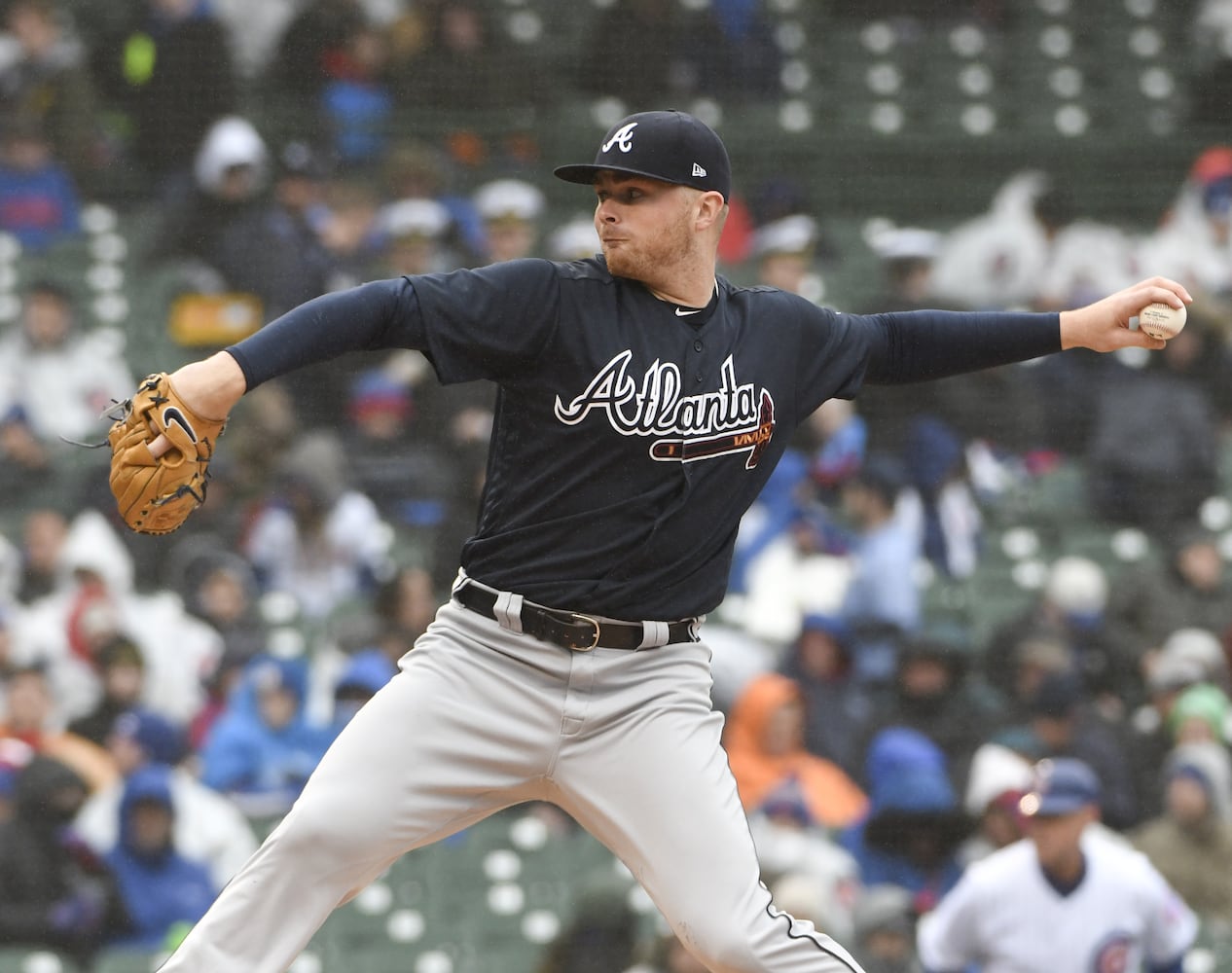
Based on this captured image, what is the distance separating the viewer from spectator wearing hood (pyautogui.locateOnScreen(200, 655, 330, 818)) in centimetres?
643

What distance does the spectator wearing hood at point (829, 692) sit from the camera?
666 centimetres

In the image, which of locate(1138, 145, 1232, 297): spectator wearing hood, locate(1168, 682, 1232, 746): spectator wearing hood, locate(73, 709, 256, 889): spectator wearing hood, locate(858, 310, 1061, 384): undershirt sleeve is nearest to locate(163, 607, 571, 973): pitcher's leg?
locate(858, 310, 1061, 384): undershirt sleeve

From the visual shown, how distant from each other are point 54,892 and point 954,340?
3863mm

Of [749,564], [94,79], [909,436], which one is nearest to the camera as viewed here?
[749,564]

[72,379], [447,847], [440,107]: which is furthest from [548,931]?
[440,107]

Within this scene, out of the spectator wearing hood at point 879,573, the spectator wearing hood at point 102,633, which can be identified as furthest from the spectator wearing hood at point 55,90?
the spectator wearing hood at point 879,573

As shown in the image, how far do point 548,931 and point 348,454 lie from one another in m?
2.36

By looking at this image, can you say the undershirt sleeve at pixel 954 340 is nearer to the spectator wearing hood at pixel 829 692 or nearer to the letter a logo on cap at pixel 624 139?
the letter a logo on cap at pixel 624 139

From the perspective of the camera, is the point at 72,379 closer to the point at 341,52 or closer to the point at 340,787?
the point at 341,52

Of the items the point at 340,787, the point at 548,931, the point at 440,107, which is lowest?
the point at 548,931

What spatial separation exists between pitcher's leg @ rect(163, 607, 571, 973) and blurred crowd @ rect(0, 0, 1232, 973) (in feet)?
8.34

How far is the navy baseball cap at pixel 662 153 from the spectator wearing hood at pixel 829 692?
3.85 metres

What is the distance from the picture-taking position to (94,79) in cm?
954

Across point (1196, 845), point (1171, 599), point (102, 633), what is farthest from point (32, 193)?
point (1196, 845)
